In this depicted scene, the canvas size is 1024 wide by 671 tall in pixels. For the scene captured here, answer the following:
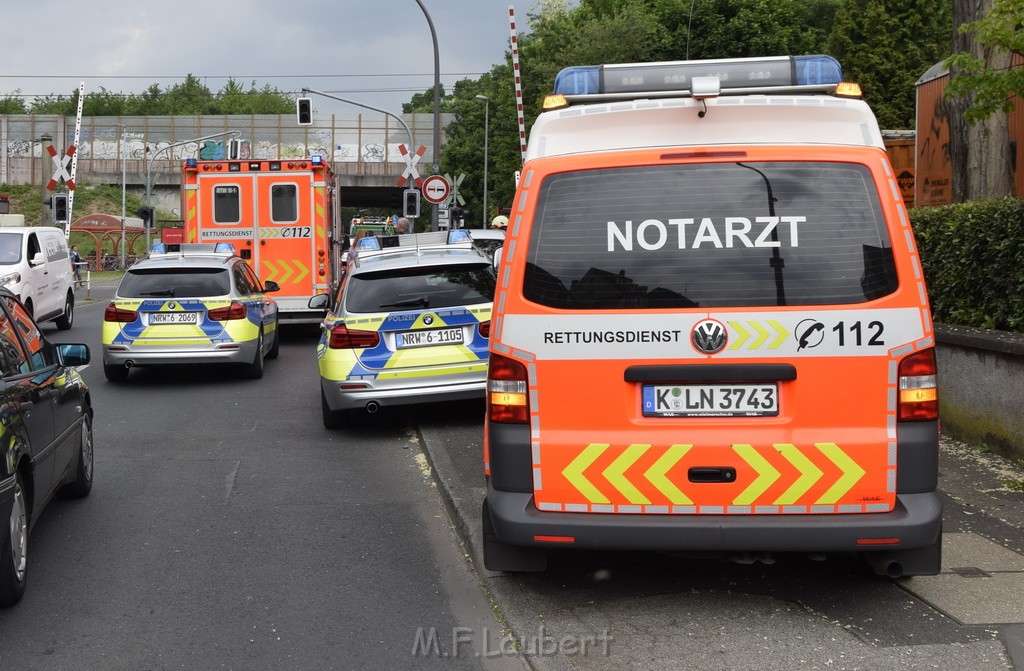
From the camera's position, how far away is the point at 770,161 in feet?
16.0

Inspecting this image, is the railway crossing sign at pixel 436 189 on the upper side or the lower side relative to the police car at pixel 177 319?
upper

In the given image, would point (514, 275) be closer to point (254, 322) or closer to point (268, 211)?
point (254, 322)

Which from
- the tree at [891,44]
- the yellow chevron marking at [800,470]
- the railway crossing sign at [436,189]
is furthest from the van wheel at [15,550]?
the tree at [891,44]

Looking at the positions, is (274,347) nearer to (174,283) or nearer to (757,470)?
(174,283)

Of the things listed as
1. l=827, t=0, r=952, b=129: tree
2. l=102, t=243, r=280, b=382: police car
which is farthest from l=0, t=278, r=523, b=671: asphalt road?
l=827, t=0, r=952, b=129: tree

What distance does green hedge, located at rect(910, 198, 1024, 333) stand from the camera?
8.59 m

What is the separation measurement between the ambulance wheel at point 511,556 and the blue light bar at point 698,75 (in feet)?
6.28

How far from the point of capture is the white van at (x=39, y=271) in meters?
20.2

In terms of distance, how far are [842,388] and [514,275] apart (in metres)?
1.39

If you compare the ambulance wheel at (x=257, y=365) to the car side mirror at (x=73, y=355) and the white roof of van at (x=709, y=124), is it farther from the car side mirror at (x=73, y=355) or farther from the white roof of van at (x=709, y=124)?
the white roof of van at (x=709, y=124)

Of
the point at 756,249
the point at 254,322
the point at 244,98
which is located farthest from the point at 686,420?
the point at 244,98

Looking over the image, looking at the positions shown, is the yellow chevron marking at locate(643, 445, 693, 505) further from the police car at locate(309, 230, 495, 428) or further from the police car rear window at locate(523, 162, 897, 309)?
the police car at locate(309, 230, 495, 428)

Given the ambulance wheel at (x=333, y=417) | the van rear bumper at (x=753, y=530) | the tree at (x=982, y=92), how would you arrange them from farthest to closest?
the ambulance wheel at (x=333, y=417) < the tree at (x=982, y=92) < the van rear bumper at (x=753, y=530)

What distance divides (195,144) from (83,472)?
74.9 meters
